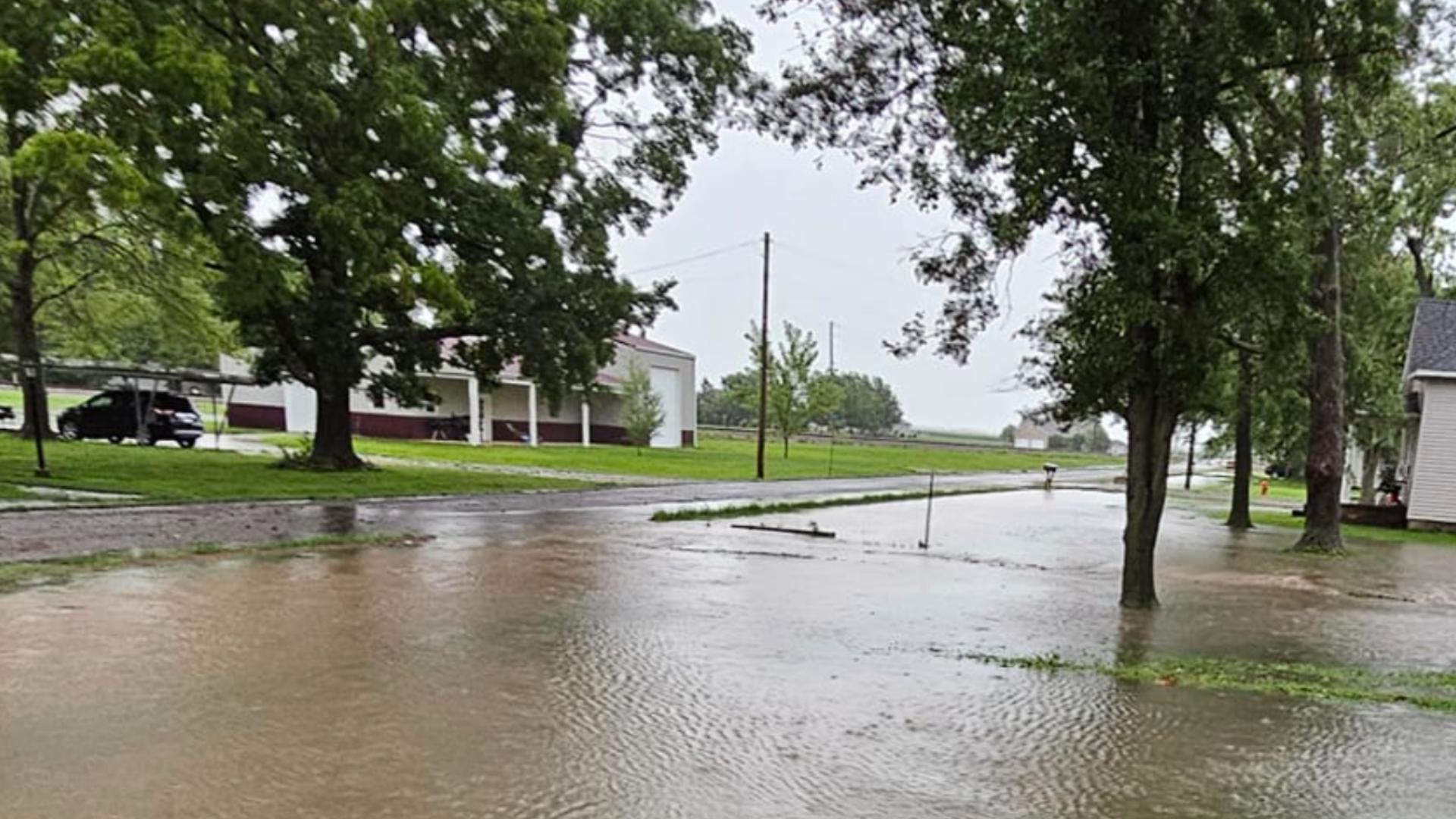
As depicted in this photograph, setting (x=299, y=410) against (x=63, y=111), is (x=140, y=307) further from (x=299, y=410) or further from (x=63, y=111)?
(x=299, y=410)

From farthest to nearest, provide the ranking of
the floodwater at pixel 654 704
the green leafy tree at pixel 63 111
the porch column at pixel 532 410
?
1. the porch column at pixel 532 410
2. the green leafy tree at pixel 63 111
3. the floodwater at pixel 654 704

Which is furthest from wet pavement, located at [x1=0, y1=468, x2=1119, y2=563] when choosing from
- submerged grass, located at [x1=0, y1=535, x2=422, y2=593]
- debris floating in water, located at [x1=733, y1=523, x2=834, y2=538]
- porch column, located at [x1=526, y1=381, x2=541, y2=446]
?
porch column, located at [x1=526, y1=381, x2=541, y2=446]

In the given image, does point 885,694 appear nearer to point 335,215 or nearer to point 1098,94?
point 1098,94

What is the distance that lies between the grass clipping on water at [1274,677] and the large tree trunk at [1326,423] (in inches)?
447

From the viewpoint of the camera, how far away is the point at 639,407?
143ft

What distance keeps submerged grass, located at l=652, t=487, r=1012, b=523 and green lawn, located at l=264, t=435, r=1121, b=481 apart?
281 inches

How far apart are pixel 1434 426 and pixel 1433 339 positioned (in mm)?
2294

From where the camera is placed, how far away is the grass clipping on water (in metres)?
5.93

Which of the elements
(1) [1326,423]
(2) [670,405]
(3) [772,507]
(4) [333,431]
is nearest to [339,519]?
(3) [772,507]

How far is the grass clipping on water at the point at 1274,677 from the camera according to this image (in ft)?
19.5

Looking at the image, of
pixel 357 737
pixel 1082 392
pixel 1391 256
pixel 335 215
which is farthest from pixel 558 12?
pixel 1391 256

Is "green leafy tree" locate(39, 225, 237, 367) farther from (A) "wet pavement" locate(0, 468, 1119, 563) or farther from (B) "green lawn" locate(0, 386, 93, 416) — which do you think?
(B) "green lawn" locate(0, 386, 93, 416)

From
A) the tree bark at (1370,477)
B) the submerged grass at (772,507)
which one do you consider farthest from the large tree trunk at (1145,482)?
the tree bark at (1370,477)

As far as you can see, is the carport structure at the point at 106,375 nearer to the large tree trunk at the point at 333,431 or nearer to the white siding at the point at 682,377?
the large tree trunk at the point at 333,431
